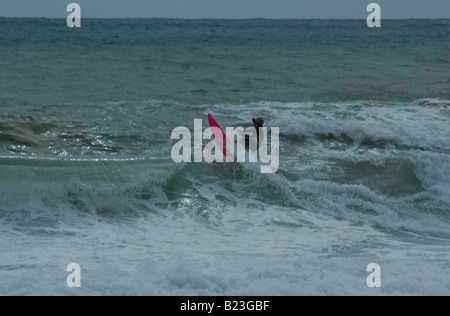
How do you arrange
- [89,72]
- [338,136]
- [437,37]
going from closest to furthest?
[338,136]
[89,72]
[437,37]

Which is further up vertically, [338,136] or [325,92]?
[325,92]

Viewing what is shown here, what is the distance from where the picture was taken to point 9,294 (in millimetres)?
Answer: 3811

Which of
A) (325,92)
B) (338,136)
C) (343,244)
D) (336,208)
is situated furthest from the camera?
(325,92)

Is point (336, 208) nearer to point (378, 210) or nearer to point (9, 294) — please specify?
point (378, 210)

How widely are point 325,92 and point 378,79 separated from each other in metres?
2.72

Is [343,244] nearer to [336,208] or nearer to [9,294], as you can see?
[336,208]

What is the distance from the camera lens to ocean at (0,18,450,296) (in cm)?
420

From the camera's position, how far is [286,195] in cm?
658

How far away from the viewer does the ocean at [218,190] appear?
4203 millimetres

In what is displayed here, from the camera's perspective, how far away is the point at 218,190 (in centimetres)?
674
